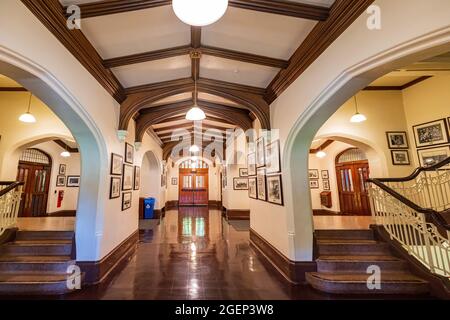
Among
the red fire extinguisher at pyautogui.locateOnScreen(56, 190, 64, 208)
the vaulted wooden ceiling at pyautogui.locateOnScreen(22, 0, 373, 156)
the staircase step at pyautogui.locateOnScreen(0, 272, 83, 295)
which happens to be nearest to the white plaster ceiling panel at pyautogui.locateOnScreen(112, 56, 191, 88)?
the vaulted wooden ceiling at pyautogui.locateOnScreen(22, 0, 373, 156)

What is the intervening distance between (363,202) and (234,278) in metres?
5.52

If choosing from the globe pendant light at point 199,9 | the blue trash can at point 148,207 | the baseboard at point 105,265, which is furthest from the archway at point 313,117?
the blue trash can at point 148,207

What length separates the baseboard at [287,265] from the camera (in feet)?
9.61

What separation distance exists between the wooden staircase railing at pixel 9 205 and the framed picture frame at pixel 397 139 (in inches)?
303

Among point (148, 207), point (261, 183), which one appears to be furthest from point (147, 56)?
point (148, 207)

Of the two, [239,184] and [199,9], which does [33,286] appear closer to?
[199,9]

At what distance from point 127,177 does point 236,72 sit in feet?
10.1

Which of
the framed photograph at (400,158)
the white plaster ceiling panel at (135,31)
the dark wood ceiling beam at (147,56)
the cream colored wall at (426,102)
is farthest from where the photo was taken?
the framed photograph at (400,158)

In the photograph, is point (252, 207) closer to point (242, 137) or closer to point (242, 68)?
point (242, 137)

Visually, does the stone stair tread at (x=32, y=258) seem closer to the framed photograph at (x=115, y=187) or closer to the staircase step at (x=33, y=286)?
the staircase step at (x=33, y=286)

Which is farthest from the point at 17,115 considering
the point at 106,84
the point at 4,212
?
the point at 106,84

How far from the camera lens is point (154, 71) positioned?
3.42 meters

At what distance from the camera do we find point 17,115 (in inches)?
180
